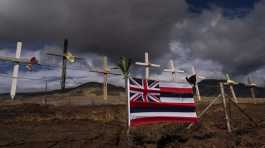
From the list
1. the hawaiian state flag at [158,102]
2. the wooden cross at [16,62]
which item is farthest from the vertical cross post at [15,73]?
the hawaiian state flag at [158,102]

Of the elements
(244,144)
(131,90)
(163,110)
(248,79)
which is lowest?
(244,144)

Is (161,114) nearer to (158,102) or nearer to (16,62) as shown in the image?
(158,102)

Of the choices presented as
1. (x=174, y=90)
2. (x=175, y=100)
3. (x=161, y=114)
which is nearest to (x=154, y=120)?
(x=161, y=114)

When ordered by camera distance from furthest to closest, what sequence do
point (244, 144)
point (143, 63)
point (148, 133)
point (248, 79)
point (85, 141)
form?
1. point (248, 79)
2. point (143, 63)
3. point (148, 133)
4. point (85, 141)
5. point (244, 144)

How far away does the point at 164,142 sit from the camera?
40.6ft

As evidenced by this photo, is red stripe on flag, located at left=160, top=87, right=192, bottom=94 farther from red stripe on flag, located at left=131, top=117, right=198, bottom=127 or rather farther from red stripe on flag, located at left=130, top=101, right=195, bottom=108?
red stripe on flag, located at left=131, top=117, right=198, bottom=127

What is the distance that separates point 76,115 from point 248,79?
128 feet

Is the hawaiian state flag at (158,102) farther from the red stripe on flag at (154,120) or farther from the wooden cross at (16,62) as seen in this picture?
the wooden cross at (16,62)

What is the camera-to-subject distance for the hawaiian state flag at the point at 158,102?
11281 millimetres

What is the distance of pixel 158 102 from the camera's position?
1200cm

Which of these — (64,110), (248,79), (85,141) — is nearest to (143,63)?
(64,110)

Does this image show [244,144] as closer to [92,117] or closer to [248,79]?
[92,117]

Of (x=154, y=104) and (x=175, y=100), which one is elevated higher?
(x=175, y=100)

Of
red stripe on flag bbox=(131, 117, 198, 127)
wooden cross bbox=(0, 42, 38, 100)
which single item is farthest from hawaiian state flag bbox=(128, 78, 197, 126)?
wooden cross bbox=(0, 42, 38, 100)
